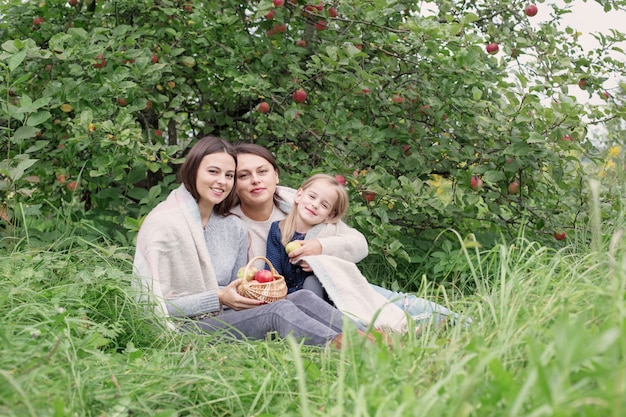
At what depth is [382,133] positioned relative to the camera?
381 centimetres

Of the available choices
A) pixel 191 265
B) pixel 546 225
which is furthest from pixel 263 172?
pixel 546 225

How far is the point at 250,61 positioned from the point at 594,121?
1849 mm

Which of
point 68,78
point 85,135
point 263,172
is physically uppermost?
point 68,78

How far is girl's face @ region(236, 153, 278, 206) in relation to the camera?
130 inches

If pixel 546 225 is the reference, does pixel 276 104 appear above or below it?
above

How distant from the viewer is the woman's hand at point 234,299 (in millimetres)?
2918

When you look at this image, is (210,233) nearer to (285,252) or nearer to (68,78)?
(285,252)

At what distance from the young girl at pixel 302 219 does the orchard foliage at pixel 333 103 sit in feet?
0.98

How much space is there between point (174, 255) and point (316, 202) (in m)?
0.69

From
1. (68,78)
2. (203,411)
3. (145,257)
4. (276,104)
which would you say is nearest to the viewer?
(203,411)

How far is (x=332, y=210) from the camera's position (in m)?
3.38

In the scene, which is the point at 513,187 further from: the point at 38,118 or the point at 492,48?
the point at 38,118

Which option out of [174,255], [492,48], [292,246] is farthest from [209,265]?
[492,48]

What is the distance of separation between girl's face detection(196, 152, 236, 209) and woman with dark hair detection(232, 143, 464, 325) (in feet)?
0.57
